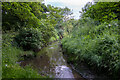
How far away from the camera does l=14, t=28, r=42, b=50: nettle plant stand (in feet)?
20.7

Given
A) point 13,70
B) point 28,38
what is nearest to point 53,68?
point 13,70

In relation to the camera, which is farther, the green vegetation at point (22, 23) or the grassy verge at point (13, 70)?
the green vegetation at point (22, 23)

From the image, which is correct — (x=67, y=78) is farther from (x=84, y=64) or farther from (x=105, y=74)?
(x=105, y=74)

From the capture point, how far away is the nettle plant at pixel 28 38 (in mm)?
6301

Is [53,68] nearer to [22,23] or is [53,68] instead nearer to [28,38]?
[22,23]

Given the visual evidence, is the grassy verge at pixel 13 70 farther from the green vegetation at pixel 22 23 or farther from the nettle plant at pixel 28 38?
the nettle plant at pixel 28 38

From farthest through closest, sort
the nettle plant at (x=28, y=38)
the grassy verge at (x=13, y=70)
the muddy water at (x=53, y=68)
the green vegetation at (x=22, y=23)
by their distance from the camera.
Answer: the nettle plant at (x=28, y=38) < the muddy water at (x=53, y=68) < the green vegetation at (x=22, y=23) < the grassy verge at (x=13, y=70)

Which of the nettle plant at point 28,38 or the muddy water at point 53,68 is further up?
the nettle plant at point 28,38

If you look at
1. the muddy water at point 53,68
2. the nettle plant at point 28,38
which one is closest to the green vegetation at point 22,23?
the nettle plant at point 28,38

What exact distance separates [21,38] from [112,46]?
19.1 feet

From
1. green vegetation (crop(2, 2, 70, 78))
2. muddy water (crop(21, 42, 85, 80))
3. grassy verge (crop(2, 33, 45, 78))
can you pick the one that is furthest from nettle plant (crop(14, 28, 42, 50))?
grassy verge (crop(2, 33, 45, 78))

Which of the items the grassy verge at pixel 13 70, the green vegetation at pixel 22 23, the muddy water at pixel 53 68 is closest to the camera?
the grassy verge at pixel 13 70

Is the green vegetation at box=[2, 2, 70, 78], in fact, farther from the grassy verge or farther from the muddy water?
the muddy water

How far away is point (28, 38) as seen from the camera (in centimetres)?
642
